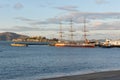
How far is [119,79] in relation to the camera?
2867cm

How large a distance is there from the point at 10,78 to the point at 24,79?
2986mm

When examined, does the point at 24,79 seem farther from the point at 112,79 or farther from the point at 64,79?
the point at 112,79

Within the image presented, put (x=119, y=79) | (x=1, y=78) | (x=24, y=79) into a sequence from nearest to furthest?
(x=119, y=79)
(x=24, y=79)
(x=1, y=78)

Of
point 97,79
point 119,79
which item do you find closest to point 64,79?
point 97,79

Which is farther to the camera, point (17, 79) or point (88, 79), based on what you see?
point (17, 79)

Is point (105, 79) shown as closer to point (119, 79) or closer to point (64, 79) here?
point (119, 79)

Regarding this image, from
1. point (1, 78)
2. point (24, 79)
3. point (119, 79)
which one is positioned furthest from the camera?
point (1, 78)

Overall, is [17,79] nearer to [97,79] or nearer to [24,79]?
[24,79]

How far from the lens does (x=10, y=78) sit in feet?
121

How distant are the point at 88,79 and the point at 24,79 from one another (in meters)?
7.83

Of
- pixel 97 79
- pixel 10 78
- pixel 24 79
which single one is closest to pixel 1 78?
pixel 10 78

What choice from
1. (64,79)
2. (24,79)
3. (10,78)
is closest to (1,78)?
(10,78)

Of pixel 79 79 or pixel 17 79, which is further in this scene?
pixel 17 79

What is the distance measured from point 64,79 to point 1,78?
9.29 meters
